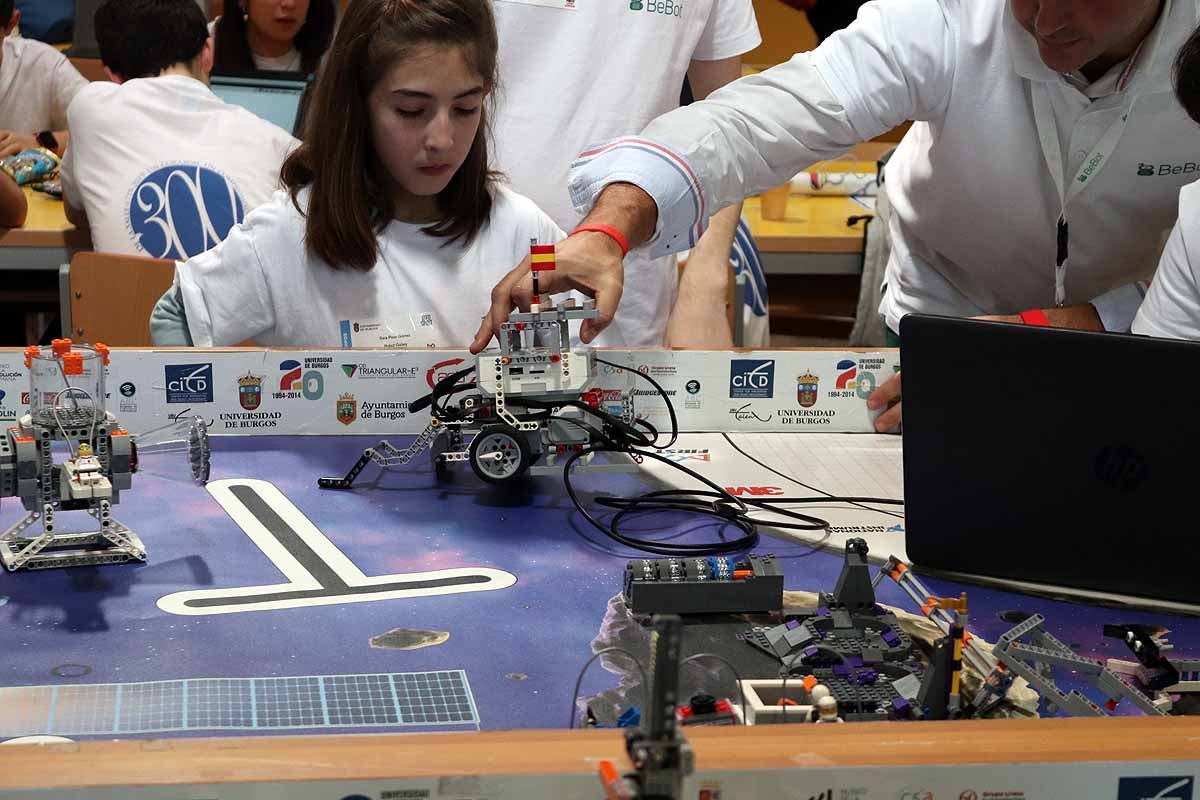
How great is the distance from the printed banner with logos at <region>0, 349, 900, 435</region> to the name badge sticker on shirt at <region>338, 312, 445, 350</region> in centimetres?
19

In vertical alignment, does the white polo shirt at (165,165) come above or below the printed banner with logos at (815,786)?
above

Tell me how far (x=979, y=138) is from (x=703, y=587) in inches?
31.0

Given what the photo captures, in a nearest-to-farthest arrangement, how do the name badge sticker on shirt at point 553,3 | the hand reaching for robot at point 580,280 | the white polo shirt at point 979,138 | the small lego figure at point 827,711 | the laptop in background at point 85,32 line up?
the small lego figure at point 827,711, the hand reaching for robot at point 580,280, the white polo shirt at point 979,138, the name badge sticker on shirt at point 553,3, the laptop in background at point 85,32

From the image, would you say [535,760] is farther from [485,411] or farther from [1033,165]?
[1033,165]

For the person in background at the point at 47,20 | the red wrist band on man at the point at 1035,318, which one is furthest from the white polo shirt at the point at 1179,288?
the person in background at the point at 47,20

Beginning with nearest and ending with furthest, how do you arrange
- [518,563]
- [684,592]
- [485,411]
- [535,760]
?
[535,760] → [684,592] → [518,563] → [485,411]

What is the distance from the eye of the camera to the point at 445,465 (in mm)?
1453

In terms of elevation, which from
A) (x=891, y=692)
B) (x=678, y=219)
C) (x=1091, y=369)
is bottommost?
(x=891, y=692)

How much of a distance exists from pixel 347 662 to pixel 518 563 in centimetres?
26

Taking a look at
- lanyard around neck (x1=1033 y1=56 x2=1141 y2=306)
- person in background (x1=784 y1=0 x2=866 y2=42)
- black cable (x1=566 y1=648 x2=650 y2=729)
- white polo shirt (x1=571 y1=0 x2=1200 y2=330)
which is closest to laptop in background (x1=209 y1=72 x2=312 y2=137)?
person in background (x1=784 y1=0 x2=866 y2=42)

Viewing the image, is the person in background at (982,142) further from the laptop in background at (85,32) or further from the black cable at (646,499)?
the laptop in background at (85,32)

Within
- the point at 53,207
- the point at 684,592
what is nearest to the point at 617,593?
the point at 684,592

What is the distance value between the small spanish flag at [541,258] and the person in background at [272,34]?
2.21 metres

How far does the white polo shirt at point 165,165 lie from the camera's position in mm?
2570
